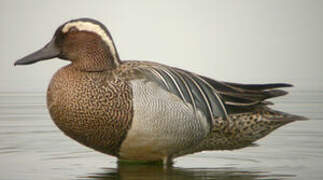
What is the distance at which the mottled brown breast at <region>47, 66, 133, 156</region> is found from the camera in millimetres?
7273

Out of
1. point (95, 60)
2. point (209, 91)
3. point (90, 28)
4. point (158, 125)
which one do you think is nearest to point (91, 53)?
point (95, 60)

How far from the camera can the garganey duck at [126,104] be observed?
7289 mm

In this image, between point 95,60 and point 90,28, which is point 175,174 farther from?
point 90,28

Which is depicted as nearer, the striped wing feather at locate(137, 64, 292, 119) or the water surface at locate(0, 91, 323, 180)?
the water surface at locate(0, 91, 323, 180)

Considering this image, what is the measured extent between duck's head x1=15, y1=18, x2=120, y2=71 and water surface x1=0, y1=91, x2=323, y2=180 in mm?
932

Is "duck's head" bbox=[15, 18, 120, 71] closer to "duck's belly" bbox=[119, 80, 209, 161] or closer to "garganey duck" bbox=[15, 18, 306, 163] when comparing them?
"garganey duck" bbox=[15, 18, 306, 163]

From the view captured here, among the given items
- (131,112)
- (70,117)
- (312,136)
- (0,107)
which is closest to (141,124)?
(131,112)

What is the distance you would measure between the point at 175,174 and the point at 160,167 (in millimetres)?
379

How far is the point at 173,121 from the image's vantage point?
7406mm

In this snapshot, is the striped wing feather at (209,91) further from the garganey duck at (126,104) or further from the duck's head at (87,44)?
the duck's head at (87,44)

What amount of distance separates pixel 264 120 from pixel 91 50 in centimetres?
170

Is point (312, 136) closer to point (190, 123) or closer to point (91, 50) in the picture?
point (190, 123)

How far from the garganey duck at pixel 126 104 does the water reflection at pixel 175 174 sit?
0.41 ft

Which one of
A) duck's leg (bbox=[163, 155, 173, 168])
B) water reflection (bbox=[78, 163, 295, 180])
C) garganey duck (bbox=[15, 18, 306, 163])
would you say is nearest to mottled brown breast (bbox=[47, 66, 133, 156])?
garganey duck (bbox=[15, 18, 306, 163])
